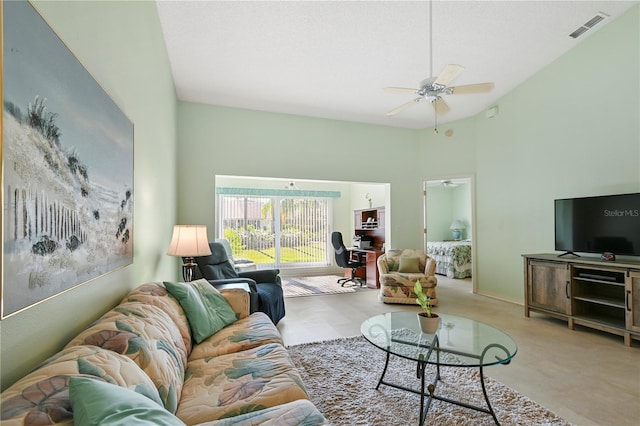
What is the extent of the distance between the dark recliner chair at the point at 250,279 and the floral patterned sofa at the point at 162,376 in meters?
0.93

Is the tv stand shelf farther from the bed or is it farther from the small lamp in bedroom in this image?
the small lamp in bedroom

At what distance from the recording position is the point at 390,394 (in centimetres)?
214

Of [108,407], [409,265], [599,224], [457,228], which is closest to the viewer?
[108,407]

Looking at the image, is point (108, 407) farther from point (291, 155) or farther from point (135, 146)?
point (291, 155)

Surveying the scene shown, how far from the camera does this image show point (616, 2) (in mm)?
3186

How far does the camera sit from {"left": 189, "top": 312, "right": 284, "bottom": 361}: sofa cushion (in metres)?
1.89

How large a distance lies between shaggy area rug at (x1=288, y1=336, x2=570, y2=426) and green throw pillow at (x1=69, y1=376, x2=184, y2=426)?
1371 mm

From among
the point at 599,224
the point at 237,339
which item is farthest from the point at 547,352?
the point at 237,339

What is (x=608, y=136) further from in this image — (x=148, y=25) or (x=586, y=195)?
(x=148, y=25)

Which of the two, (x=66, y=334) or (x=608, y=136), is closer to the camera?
(x=66, y=334)

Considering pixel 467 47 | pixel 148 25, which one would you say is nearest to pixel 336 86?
pixel 467 47

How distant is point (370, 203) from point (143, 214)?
18.5 ft

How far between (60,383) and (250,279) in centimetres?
255

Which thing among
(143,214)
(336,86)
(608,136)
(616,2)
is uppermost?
(616,2)
